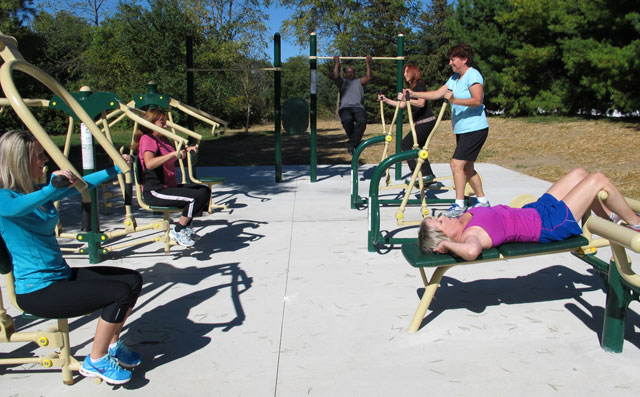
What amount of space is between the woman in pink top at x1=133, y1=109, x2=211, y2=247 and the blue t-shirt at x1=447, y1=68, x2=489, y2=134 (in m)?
2.65

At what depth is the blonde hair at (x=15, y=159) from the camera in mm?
2582

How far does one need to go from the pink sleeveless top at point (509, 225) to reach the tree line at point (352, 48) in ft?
38.0

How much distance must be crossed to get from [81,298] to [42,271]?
9.0 inches

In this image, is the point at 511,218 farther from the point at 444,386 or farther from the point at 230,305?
the point at 230,305

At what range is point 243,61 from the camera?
68.8 ft

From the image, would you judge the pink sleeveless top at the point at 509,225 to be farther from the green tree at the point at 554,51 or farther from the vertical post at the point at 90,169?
the green tree at the point at 554,51

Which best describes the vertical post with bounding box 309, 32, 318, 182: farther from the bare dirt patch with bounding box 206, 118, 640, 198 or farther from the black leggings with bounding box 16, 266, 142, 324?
the black leggings with bounding box 16, 266, 142, 324

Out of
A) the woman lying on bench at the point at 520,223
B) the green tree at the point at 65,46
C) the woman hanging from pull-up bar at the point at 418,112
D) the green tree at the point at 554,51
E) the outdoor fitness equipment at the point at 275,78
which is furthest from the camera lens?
the green tree at the point at 65,46

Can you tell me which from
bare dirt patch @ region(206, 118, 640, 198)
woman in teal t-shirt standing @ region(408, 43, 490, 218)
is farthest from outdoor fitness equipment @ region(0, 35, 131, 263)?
bare dirt patch @ region(206, 118, 640, 198)

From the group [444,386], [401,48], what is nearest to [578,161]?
[401,48]

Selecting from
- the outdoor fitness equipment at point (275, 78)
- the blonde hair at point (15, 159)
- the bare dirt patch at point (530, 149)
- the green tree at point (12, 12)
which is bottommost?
the bare dirt patch at point (530, 149)

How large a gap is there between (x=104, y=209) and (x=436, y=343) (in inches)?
193

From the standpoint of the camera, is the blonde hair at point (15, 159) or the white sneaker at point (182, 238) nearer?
the blonde hair at point (15, 159)

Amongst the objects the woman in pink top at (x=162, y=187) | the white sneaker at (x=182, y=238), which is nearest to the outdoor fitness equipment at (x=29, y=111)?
the woman in pink top at (x=162, y=187)
